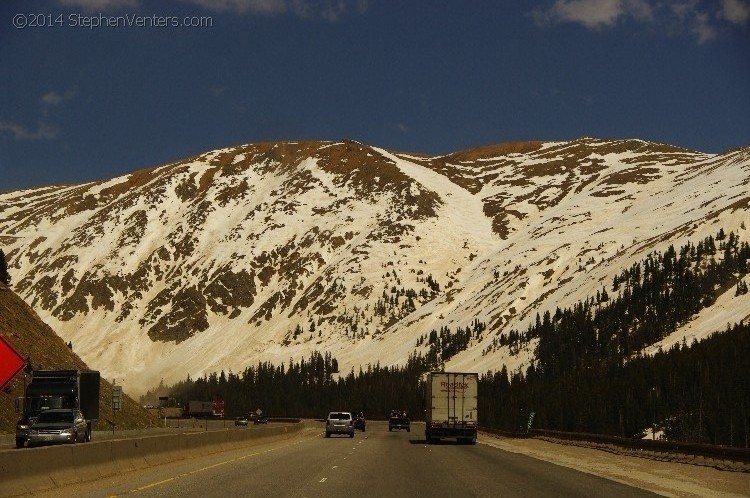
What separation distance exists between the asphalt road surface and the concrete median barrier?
15.9 inches

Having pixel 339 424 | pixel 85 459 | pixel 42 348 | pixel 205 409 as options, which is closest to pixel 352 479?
pixel 85 459

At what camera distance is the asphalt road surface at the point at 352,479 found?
2250 centimetres

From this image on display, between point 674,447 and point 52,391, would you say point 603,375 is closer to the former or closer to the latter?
point 674,447

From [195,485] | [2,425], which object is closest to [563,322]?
[2,425]

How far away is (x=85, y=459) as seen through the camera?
24.8 metres

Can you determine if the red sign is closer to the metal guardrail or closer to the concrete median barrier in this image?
the concrete median barrier

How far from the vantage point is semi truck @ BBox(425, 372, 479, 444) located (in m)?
55.4

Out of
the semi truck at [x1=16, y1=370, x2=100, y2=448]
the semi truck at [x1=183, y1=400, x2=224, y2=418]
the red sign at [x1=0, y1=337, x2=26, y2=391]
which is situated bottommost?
the semi truck at [x1=183, y1=400, x2=224, y2=418]

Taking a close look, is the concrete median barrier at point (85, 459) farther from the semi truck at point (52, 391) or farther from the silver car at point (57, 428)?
the semi truck at point (52, 391)

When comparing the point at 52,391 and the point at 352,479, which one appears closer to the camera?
the point at 352,479

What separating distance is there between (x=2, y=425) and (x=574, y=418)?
6130cm

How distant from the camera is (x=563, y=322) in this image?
150 metres

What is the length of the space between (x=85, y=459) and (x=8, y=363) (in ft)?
29.2

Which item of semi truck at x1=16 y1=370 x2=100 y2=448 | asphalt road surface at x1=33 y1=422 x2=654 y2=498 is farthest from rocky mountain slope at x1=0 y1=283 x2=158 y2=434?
asphalt road surface at x1=33 y1=422 x2=654 y2=498
